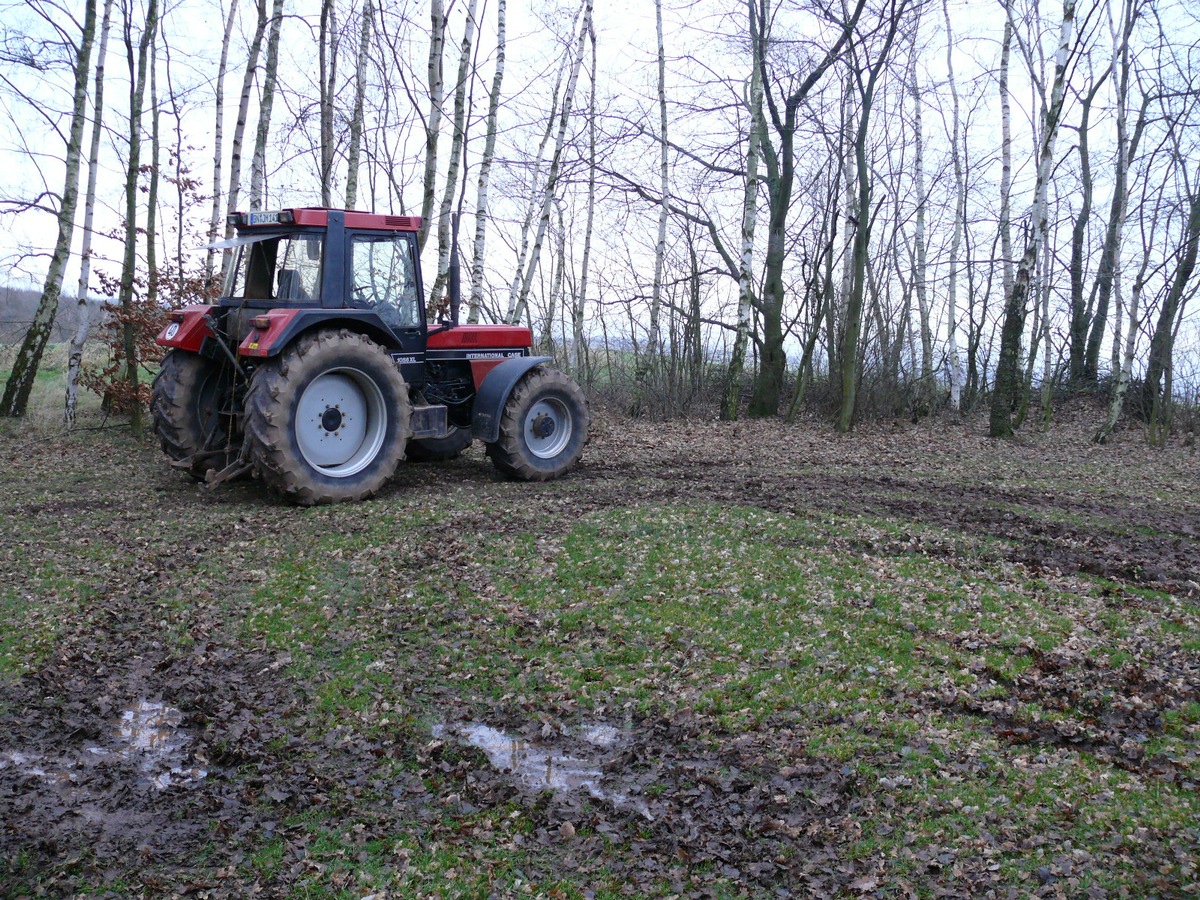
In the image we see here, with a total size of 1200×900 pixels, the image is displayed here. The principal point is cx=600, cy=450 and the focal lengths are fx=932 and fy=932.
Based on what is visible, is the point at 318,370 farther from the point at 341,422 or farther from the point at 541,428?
the point at 541,428

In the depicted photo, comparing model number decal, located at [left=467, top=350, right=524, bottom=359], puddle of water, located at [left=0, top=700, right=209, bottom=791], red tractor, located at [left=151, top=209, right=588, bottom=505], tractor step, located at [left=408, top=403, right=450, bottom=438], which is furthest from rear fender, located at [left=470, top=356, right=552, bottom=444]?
puddle of water, located at [left=0, top=700, right=209, bottom=791]

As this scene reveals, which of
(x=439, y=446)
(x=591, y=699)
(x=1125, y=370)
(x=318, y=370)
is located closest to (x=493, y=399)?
(x=439, y=446)

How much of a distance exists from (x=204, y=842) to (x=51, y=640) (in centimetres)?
246

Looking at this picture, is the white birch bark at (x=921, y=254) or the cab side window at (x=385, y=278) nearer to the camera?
the cab side window at (x=385, y=278)

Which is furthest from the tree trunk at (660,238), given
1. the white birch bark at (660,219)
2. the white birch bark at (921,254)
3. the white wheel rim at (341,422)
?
the white wheel rim at (341,422)

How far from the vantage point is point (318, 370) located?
834 centimetres

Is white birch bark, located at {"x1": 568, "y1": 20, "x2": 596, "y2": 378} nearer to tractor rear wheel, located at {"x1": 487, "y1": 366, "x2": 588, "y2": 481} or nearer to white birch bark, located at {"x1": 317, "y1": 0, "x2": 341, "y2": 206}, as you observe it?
white birch bark, located at {"x1": 317, "y1": 0, "x2": 341, "y2": 206}

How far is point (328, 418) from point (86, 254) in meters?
7.66

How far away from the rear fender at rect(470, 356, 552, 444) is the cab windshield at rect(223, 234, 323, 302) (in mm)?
1977

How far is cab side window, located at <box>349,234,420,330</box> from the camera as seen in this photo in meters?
8.83

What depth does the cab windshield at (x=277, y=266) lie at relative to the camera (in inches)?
341

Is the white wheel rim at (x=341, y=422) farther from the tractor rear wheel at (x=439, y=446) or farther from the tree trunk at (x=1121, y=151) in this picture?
the tree trunk at (x=1121, y=151)

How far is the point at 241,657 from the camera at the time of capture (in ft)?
17.1

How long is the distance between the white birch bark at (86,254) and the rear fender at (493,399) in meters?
7.12
